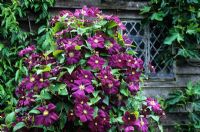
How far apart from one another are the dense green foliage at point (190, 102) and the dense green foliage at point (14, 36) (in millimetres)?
1539

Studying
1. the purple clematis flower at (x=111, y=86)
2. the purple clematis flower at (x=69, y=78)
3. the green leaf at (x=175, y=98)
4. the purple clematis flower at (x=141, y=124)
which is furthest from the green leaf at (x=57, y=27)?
the green leaf at (x=175, y=98)

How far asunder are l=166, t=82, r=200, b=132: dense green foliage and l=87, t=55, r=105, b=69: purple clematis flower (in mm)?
1668

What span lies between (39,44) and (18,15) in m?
0.36

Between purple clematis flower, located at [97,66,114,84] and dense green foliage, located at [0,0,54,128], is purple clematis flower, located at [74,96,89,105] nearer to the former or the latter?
purple clematis flower, located at [97,66,114,84]

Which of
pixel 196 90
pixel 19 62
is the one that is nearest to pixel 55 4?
pixel 19 62

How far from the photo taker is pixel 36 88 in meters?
2.97

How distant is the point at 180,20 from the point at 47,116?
2183mm

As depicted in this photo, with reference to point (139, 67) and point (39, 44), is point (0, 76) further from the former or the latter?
point (139, 67)

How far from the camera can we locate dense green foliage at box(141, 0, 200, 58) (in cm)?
443

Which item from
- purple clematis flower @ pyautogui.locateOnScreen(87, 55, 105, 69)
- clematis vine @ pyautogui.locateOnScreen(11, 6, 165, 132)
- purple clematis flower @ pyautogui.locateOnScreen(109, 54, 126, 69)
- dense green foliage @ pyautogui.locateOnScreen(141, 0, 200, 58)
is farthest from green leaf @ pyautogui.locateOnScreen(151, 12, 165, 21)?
purple clematis flower @ pyautogui.locateOnScreen(87, 55, 105, 69)

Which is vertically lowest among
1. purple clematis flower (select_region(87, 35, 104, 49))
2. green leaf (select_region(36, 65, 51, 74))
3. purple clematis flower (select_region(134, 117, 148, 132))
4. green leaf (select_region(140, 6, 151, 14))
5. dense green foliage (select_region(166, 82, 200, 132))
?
dense green foliage (select_region(166, 82, 200, 132))

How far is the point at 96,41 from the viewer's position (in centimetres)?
309

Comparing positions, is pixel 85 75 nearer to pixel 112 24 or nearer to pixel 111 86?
pixel 111 86

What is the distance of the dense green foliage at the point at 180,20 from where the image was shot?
4430 millimetres
